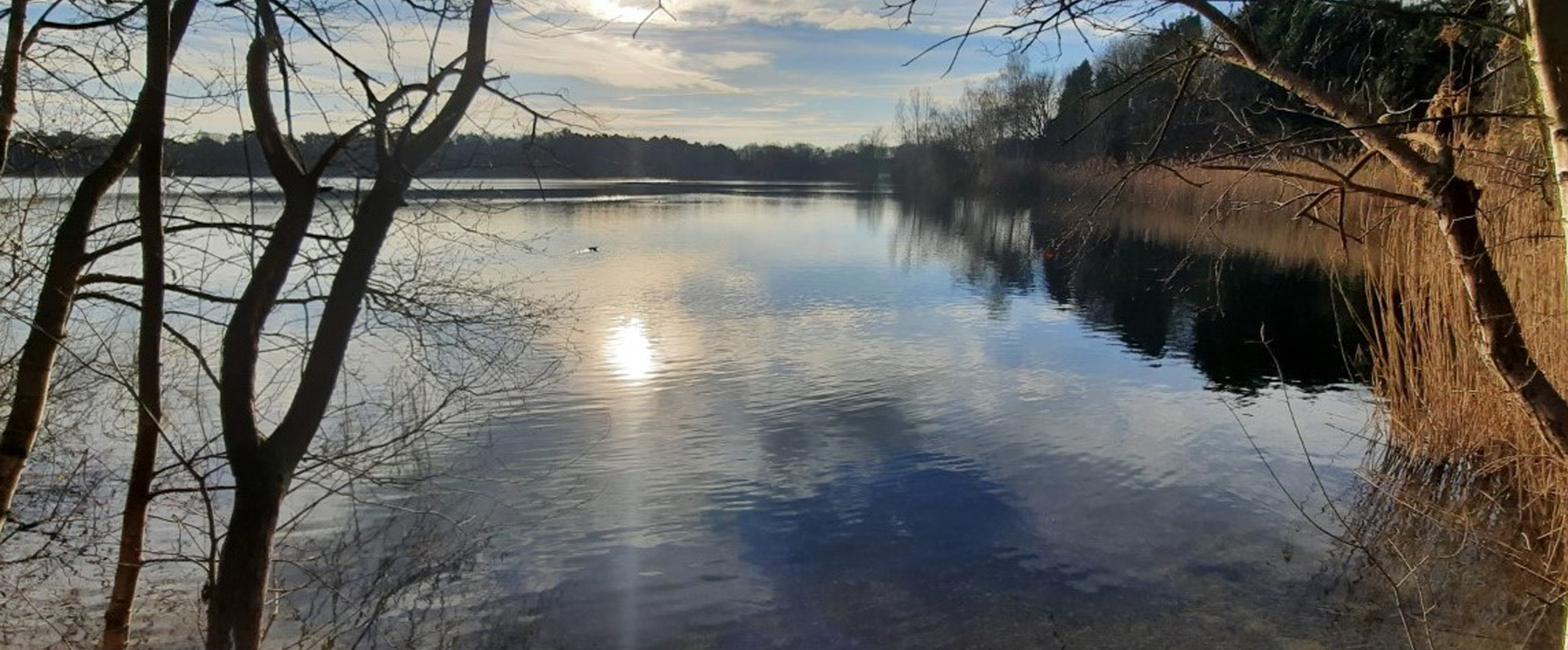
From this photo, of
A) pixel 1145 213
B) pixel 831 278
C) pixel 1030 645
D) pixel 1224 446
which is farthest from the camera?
pixel 1145 213

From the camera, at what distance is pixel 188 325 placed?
8266mm

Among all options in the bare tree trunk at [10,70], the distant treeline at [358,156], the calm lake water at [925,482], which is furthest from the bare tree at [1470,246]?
the bare tree trunk at [10,70]

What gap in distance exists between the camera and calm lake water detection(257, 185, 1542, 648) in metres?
4.42

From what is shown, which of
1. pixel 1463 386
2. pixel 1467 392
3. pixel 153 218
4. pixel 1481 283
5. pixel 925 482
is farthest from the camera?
pixel 925 482

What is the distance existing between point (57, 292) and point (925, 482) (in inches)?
192

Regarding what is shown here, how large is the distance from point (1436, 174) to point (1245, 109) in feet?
4.08

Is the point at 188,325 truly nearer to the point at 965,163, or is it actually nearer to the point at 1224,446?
the point at 1224,446

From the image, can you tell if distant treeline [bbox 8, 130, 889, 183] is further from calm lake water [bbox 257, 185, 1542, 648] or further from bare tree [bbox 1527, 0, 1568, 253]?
bare tree [bbox 1527, 0, 1568, 253]

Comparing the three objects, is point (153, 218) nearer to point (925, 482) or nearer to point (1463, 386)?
point (925, 482)

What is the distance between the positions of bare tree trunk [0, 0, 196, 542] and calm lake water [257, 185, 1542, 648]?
196 centimetres

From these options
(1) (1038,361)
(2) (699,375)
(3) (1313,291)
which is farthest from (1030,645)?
(3) (1313,291)

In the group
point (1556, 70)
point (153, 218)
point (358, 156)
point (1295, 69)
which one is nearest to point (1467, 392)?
point (1295, 69)

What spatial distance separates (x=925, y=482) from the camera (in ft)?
20.5

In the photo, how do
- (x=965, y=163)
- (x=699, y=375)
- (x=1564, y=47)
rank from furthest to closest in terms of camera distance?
(x=965, y=163), (x=699, y=375), (x=1564, y=47)
